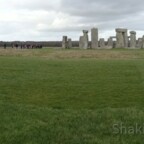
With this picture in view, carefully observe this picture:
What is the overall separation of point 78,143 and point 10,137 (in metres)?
1.39

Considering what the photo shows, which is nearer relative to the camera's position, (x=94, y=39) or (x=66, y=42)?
(x=94, y=39)

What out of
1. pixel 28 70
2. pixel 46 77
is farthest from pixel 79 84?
pixel 28 70

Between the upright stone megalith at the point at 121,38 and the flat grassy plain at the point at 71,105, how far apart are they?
98.2 feet

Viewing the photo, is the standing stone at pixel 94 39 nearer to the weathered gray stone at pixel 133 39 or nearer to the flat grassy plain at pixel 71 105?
the weathered gray stone at pixel 133 39

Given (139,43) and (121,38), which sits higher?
(121,38)

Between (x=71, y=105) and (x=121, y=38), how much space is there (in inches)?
1601

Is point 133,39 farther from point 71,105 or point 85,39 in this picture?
point 71,105

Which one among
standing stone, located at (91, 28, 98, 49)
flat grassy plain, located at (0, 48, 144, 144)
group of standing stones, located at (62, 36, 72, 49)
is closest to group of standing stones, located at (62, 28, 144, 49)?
standing stone, located at (91, 28, 98, 49)

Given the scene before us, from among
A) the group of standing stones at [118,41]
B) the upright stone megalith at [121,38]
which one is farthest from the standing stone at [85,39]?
the upright stone megalith at [121,38]

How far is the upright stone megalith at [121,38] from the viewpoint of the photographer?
5172cm

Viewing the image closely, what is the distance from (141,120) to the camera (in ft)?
32.3

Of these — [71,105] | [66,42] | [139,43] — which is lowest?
[71,105]

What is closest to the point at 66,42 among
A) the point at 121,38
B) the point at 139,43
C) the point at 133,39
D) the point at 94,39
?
the point at 94,39

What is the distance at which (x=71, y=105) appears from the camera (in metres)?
12.2
